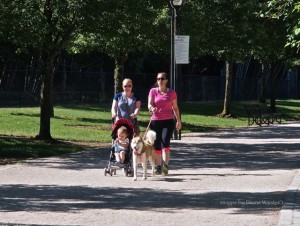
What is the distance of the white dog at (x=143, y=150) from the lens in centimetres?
1266

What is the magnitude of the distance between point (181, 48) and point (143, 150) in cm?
1047

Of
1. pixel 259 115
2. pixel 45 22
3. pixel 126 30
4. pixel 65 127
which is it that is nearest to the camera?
pixel 45 22

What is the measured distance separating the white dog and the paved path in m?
0.32

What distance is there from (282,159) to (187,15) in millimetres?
11762

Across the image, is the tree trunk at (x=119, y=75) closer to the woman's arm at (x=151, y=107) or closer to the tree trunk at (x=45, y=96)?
the tree trunk at (x=45, y=96)

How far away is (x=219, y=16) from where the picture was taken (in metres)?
33.2

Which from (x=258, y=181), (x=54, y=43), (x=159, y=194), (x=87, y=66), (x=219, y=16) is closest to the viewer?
(x=159, y=194)

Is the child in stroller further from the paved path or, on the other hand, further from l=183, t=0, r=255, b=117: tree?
l=183, t=0, r=255, b=117: tree

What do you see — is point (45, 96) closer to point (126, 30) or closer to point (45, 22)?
point (45, 22)

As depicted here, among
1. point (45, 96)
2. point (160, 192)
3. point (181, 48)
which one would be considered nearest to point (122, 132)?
point (160, 192)

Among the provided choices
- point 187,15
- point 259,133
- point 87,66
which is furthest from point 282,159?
point 87,66

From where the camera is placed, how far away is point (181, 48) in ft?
75.0

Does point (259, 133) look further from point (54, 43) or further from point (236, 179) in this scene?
point (236, 179)

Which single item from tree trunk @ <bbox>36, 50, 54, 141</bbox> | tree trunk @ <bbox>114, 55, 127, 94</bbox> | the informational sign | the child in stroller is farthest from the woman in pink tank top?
tree trunk @ <bbox>114, 55, 127, 94</bbox>
